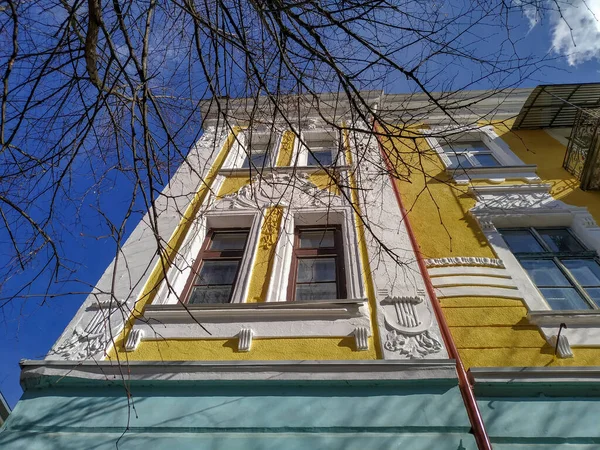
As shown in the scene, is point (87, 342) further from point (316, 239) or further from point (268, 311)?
point (316, 239)

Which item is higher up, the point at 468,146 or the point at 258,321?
the point at 468,146

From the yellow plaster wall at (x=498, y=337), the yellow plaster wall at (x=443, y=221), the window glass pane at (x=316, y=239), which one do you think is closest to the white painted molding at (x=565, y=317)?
the yellow plaster wall at (x=498, y=337)

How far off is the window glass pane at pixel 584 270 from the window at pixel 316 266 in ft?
11.5

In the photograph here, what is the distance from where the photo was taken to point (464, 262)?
571cm

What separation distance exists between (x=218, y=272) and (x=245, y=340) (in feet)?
6.32

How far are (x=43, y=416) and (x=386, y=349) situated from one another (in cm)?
368

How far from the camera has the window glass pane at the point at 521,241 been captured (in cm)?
643

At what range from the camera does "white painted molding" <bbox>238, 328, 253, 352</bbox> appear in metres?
4.53

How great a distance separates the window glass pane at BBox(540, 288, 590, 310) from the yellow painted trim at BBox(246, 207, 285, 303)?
393 cm

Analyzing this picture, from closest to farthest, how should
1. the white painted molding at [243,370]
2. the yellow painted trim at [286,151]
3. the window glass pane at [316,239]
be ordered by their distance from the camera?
the white painted molding at [243,370] → the window glass pane at [316,239] → the yellow painted trim at [286,151]

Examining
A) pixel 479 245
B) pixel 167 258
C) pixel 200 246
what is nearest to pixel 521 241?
pixel 479 245

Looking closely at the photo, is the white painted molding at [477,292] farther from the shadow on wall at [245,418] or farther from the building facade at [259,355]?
the shadow on wall at [245,418]

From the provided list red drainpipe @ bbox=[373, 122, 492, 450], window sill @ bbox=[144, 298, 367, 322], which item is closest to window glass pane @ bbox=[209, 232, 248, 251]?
window sill @ bbox=[144, 298, 367, 322]

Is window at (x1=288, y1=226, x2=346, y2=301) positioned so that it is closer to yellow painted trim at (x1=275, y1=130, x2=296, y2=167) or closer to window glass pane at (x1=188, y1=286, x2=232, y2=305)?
window glass pane at (x1=188, y1=286, x2=232, y2=305)
